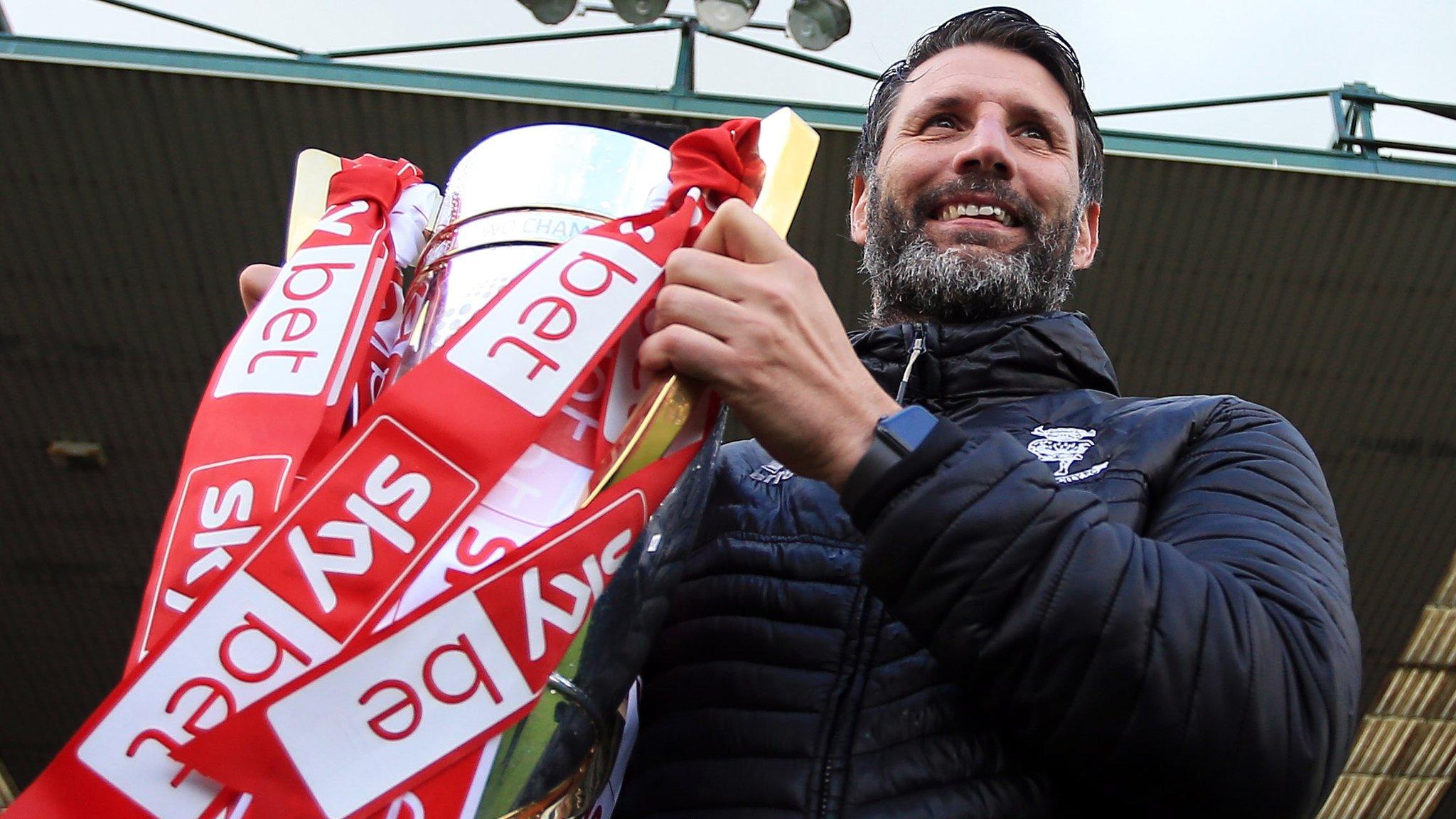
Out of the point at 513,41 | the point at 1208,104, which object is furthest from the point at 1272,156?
the point at 513,41

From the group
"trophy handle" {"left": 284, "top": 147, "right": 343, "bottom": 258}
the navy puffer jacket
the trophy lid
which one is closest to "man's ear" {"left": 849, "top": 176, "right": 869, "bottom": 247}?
the navy puffer jacket

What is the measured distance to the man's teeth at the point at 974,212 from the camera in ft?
5.21

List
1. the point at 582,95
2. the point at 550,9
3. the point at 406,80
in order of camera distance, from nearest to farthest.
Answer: the point at 406,80, the point at 582,95, the point at 550,9

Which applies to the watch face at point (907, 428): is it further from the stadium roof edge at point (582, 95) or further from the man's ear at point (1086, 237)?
the stadium roof edge at point (582, 95)

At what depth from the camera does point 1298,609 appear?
103 centimetres

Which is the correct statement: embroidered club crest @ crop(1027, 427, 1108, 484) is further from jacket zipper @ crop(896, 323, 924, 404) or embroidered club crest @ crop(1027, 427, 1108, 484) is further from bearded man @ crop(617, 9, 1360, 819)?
jacket zipper @ crop(896, 323, 924, 404)

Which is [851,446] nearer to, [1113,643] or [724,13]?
[1113,643]

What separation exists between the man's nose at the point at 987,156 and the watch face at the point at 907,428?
635 mm

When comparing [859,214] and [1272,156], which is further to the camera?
[1272,156]

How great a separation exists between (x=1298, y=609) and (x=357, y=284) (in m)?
0.87

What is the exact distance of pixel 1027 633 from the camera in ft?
3.19

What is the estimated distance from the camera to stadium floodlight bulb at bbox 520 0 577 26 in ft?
16.9

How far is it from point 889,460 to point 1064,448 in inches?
14.6

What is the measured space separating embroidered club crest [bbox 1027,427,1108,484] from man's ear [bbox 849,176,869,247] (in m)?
0.64
